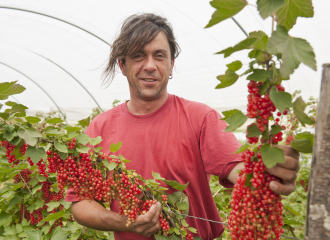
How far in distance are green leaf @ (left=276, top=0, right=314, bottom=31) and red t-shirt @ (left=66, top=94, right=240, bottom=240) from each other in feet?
2.93

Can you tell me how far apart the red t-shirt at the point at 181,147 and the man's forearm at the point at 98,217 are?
11 centimetres

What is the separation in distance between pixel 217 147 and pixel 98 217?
86 centimetres

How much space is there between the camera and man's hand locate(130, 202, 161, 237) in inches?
52.0

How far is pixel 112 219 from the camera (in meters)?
1.59

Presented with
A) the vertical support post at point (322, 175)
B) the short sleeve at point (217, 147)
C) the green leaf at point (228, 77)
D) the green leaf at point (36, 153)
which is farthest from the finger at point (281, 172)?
the green leaf at point (36, 153)

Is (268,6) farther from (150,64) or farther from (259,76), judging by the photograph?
(150,64)

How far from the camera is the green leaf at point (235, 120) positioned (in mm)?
887

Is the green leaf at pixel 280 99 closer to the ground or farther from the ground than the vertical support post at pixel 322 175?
farther from the ground

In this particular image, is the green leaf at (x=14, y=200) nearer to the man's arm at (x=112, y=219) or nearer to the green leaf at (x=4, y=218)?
the green leaf at (x=4, y=218)

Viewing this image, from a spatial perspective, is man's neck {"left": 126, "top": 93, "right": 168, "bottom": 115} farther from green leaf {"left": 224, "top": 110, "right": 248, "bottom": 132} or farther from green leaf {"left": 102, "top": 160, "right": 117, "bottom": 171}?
green leaf {"left": 224, "top": 110, "right": 248, "bottom": 132}

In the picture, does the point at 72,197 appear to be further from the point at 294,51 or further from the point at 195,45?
the point at 195,45

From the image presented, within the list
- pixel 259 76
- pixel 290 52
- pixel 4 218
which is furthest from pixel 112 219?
pixel 4 218

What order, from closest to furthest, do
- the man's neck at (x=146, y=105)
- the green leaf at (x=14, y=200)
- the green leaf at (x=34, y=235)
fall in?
1. the man's neck at (x=146, y=105)
2. the green leaf at (x=34, y=235)
3. the green leaf at (x=14, y=200)

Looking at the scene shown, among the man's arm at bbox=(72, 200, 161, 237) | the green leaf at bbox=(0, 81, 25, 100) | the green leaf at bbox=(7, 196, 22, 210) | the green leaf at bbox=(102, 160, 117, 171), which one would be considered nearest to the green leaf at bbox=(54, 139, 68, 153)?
the green leaf at bbox=(102, 160, 117, 171)
